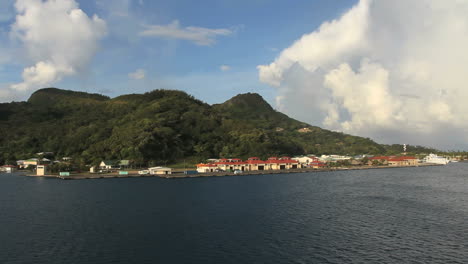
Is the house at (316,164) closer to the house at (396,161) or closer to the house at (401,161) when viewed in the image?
the house at (396,161)

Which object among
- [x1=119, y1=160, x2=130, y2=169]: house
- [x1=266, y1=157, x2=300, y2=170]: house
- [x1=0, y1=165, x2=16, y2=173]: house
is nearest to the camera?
[x1=119, y1=160, x2=130, y2=169]: house

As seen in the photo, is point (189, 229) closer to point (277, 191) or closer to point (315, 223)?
point (315, 223)

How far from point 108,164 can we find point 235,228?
10308 centimetres

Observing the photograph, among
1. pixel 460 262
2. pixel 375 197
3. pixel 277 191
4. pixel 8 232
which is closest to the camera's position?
pixel 460 262

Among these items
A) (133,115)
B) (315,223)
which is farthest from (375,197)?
(133,115)

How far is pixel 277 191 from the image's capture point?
239 feet

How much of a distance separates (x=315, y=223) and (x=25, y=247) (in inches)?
1269

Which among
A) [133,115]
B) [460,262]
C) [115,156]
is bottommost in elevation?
[460,262]

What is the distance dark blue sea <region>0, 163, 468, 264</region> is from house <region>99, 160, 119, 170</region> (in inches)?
2456

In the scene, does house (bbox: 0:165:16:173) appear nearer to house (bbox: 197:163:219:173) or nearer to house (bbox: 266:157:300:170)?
house (bbox: 197:163:219:173)

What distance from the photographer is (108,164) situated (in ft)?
429

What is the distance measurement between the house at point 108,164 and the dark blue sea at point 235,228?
205 feet

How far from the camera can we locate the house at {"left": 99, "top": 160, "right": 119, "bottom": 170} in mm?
129975

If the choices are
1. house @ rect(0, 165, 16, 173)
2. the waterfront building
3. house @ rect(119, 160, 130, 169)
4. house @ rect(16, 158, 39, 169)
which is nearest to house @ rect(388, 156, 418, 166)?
the waterfront building
